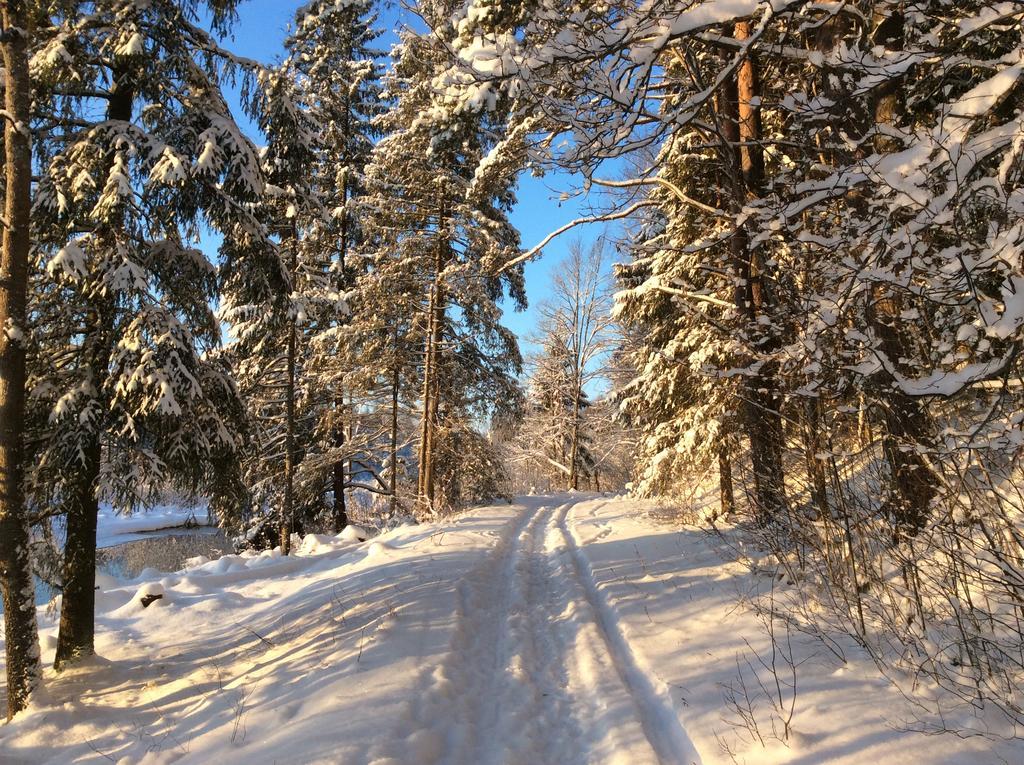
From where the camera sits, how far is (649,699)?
12.6ft

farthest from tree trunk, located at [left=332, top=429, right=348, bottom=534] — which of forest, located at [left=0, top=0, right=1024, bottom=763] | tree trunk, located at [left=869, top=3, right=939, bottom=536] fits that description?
tree trunk, located at [left=869, top=3, right=939, bottom=536]

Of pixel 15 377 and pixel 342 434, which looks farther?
pixel 342 434

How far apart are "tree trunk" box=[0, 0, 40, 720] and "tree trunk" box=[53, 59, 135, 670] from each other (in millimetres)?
→ 473

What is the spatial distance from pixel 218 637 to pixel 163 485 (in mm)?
2021

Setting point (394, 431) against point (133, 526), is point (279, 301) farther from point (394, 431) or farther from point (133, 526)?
point (133, 526)

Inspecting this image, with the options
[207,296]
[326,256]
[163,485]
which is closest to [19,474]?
[163,485]

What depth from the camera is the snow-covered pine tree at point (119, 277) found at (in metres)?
5.29

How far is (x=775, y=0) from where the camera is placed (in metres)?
3.31

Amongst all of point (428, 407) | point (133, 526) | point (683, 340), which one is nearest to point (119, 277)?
point (683, 340)

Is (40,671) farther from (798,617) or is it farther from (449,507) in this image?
(449,507)

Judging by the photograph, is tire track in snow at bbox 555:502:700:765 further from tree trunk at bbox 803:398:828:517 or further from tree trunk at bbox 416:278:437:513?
tree trunk at bbox 416:278:437:513

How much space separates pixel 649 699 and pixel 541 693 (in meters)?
0.84

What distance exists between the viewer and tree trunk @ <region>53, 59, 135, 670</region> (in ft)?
18.0

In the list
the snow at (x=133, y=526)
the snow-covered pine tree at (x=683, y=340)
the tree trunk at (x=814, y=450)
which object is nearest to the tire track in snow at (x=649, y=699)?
the tree trunk at (x=814, y=450)
